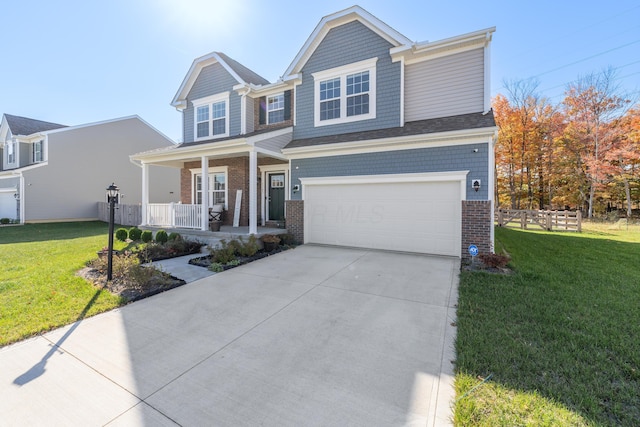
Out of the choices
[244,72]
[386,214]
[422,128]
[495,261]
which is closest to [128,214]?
[244,72]

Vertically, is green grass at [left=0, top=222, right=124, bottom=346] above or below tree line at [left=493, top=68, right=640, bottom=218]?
below

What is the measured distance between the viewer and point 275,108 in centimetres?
1133

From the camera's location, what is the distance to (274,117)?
1135 centimetres

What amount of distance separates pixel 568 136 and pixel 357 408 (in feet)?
94.1

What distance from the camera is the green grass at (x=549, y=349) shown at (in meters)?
2.28

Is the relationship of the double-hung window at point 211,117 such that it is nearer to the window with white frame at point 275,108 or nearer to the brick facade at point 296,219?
the window with white frame at point 275,108

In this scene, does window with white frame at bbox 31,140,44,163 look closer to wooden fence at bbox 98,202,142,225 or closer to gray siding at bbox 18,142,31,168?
gray siding at bbox 18,142,31,168

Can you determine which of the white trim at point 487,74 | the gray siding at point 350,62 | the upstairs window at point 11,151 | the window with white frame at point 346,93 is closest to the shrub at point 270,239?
the gray siding at point 350,62

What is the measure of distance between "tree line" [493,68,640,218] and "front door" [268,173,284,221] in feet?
73.8

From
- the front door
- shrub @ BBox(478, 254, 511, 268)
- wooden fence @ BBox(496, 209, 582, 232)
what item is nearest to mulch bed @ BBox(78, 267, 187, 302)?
the front door

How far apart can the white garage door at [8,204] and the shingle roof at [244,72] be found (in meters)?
17.3

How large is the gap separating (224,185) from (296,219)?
4.42 meters

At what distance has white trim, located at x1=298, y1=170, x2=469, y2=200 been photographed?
7.38m

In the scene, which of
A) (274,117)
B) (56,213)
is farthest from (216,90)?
(56,213)
